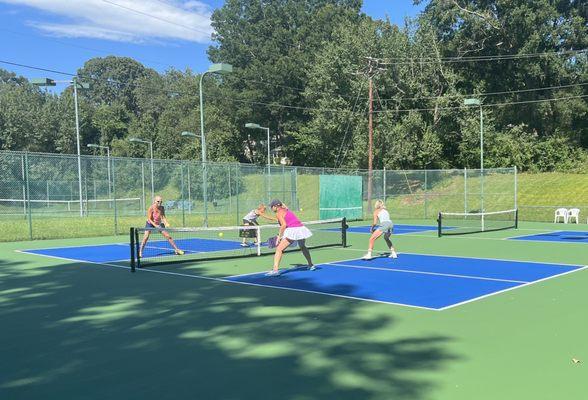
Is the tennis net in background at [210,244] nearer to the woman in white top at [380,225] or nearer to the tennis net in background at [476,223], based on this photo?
the woman in white top at [380,225]

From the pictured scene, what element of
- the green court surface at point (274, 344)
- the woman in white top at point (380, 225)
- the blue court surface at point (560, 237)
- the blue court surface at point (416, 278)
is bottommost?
the blue court surface at point (560, 237)

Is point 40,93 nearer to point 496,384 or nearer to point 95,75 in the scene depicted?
point 95,75

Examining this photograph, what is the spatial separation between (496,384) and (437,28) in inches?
1655

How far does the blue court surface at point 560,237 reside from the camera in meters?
17.7

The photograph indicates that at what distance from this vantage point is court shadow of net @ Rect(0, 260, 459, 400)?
15.2 feet

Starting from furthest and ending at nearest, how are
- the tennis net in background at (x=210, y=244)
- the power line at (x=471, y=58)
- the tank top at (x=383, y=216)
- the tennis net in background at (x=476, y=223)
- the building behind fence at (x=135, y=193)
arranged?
the power line at (x=471, y=58)
the building behind fence at (x=135, y=193)
the tennis net in background at (x=476, y=223)
the tank top at (x=383, y=216)
the tennis net in background at (x=210, y=244)

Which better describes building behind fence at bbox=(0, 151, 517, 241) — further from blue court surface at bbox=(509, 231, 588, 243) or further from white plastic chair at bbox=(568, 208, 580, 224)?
blue court surface at bbox=(509, 231, 588, 243)

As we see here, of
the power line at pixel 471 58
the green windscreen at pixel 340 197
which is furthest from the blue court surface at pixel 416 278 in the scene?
the power line at pixel 471 58

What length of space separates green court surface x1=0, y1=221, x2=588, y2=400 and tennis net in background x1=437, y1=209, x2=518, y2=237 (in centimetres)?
1129

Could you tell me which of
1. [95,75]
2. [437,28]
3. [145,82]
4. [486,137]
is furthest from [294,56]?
[95,75]

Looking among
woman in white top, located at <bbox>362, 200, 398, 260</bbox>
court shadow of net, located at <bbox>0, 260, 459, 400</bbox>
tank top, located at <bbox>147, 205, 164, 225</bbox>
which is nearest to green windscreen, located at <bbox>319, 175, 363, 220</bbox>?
tank top, located at <bbox>147, 205, 164, 225</bbox>

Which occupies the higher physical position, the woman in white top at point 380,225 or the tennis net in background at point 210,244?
the woman in white top at point 380,225

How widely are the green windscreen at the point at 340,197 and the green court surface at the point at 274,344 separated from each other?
56.3 feet

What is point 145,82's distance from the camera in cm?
9312
